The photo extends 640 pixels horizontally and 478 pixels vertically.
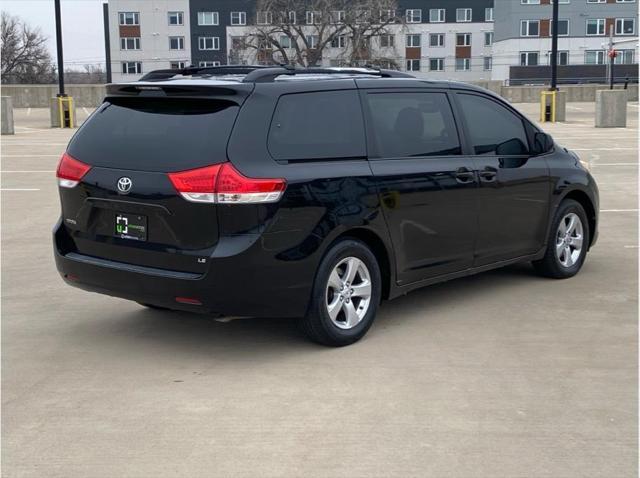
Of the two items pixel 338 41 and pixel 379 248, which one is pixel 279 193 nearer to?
pixel 379 248

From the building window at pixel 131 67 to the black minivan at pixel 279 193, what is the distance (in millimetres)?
85475

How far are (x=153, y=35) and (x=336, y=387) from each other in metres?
86.8

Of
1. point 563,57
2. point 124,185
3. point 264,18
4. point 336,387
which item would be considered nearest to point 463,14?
point 563,57

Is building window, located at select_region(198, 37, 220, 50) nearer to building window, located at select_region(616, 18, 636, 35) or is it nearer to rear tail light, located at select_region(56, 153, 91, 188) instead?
building window, located at select_region(616, 18, 636, 35)

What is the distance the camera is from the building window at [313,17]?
60250mm

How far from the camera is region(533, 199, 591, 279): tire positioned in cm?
732

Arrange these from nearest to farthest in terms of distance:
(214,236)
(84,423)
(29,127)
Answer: (84,423) → (214,236) → (29,127)

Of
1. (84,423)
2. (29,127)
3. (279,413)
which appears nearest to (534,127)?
(279,413)

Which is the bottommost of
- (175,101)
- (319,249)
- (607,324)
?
(607,324)

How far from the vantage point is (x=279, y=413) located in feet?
14.7

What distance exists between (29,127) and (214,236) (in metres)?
28.4

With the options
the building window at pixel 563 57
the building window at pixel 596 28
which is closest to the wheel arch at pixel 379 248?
the building window at pixel 563 57

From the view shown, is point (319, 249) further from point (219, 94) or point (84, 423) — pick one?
point (84, 423)

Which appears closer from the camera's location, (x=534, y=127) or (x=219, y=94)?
(x=219, y=94)
